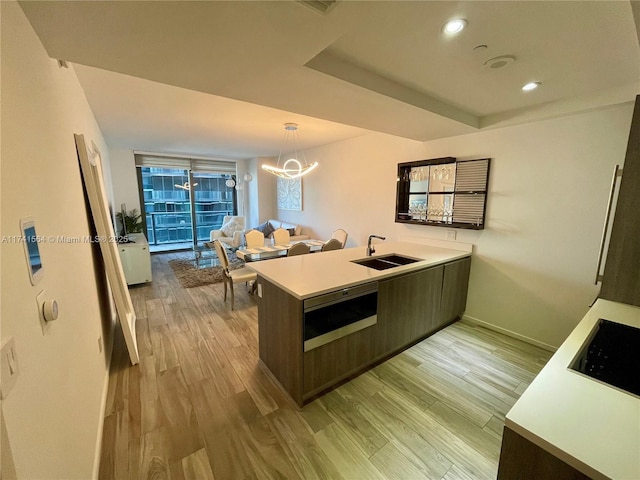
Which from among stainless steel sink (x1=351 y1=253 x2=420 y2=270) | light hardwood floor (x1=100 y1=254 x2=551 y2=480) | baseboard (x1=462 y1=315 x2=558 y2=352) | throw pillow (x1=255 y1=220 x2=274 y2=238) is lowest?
light hardwood floor (x1=100 y1=254 x2=551 y2=480)

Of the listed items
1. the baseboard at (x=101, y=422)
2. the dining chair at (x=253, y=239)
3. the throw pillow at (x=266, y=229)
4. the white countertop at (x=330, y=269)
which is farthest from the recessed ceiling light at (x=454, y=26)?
the throw pillow at (x=266, y=229)

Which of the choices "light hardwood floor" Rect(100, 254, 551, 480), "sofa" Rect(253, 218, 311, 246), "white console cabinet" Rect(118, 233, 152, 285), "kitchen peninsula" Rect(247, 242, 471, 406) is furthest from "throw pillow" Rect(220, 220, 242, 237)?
"kitchen peninsula" Rect(247, 242, 471, 406)

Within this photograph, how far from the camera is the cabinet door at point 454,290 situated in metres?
2.97

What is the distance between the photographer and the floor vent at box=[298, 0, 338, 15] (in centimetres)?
106

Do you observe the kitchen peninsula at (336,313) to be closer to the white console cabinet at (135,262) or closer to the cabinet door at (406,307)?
the cabinet door at (406,307)

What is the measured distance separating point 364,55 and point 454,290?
8.87 feet

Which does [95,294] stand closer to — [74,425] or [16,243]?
[74,425]

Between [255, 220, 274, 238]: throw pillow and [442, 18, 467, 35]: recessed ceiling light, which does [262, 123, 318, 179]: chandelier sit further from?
[442, 18, 467, 35]: recessed ceiling light

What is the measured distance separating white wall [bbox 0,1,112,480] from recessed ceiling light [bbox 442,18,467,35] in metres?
1.91

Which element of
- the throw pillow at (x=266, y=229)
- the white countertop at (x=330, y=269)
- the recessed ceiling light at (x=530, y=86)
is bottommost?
the throw pillow at (x=266, y=229)

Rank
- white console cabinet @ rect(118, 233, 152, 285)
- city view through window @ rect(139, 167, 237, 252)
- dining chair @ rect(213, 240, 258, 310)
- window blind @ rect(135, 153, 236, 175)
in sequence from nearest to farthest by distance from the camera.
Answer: dining chair @ rect(213, 240, 258, 310) < white console cabinet @ rect(118, 233, 152, 285) < window blind @ rect(135, 153, 236, 175) < city view through window @ rect(139, 167, 237, 252)

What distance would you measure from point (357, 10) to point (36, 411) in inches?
76.1

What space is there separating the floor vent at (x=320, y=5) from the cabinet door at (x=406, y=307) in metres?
1.84

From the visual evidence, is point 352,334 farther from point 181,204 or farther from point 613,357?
point 181,204
